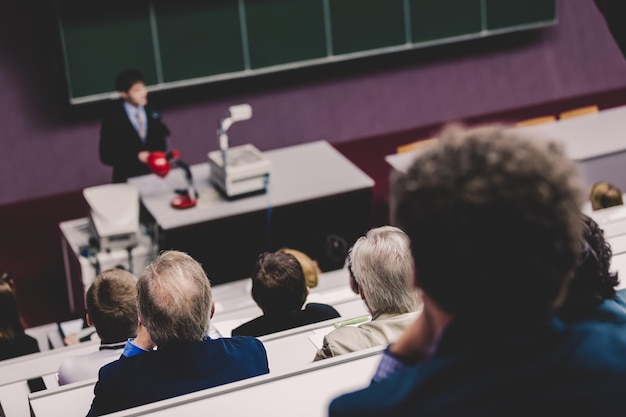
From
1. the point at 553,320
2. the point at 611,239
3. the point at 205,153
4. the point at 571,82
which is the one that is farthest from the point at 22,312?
the point at 571,82

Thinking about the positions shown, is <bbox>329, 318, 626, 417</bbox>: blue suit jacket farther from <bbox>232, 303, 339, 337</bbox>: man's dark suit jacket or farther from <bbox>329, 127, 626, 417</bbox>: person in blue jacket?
<bbox>232, 303, 339, 337</bbox>: man's dark suit jacket

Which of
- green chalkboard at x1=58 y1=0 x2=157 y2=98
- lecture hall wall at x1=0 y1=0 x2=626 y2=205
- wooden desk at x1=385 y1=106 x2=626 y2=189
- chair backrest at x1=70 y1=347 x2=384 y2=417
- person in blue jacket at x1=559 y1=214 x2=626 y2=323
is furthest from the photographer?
lecture hall wall at x1=0 y1=0 x2=626 y2=205

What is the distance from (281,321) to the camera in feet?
10.4

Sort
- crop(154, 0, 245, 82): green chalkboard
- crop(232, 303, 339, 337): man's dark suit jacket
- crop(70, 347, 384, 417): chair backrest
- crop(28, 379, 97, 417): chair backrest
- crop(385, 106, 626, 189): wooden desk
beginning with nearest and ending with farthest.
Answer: crop(70, 347, 384, 417): chair backrest, crop(28, 379, 97, 417): chair backrest, crop(232, 303, 339, 337): man's dark suit jacket, crop(385, 106, 626, 189): wooden desk, crop(154, 0, 245, 82): green chalkboard

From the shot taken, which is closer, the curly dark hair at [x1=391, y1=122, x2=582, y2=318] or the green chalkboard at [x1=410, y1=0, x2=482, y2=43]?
the curly dark hair at [x1=391, y1=122, x2=582, y2=318]

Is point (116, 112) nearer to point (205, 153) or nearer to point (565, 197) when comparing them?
point (205, 153)

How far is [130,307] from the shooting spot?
2.96 m

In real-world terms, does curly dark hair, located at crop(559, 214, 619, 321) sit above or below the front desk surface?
above

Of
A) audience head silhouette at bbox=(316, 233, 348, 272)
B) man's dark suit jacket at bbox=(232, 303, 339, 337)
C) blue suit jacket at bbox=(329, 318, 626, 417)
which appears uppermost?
blue suit jacket at bbox=(329, 318, 626, 417)

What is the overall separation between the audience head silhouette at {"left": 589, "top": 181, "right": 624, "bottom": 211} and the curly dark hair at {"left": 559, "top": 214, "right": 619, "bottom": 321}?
9.69 ft

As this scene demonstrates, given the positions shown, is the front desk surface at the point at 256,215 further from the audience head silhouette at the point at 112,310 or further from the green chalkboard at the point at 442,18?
the green chalkboard at the point at 442,18

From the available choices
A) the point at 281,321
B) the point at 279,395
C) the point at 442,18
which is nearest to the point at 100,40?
the point at 442,18

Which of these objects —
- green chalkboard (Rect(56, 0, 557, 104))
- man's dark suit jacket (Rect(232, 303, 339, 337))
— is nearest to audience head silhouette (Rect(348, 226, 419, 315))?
man's dark suit jacket (Rect(232, 303, 339, 337))

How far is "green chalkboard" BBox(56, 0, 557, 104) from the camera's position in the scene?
7098 millimetres
